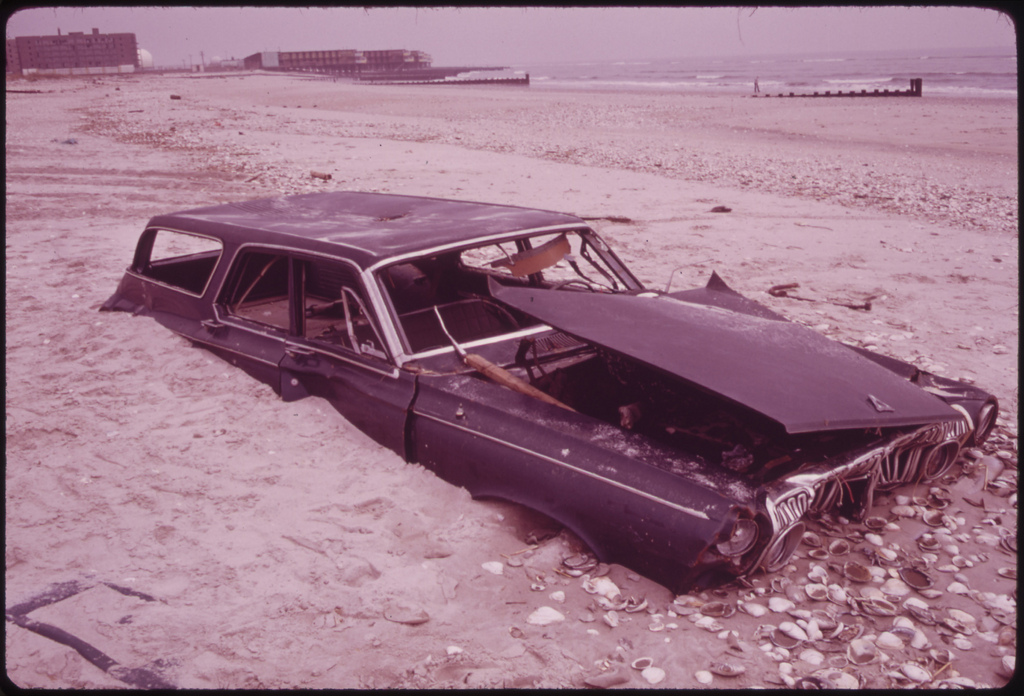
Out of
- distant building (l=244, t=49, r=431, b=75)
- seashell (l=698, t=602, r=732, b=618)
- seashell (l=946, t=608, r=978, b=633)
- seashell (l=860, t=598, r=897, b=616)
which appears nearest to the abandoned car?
seashell (l=698, t=602, r=732, b=618)

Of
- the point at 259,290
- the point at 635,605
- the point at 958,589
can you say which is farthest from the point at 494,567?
the point at 259,290

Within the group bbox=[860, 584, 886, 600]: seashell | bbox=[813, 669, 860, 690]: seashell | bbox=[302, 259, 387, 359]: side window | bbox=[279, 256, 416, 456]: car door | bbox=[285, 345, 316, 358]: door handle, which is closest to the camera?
bbox=[813, 669, 860, 690]: seashell

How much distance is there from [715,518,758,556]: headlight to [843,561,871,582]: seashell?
596mm

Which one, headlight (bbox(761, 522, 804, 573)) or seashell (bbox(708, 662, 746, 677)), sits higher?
headlight (bbox(761, 522, 804, 573))

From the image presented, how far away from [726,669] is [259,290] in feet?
12.8

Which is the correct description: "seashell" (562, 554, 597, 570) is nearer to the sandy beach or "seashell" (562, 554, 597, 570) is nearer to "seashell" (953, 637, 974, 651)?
the sandy beach

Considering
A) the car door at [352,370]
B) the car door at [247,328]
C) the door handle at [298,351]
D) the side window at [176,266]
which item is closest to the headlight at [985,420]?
the car door at [352,370]

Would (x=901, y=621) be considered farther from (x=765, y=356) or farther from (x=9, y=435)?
(x=9, y=435)

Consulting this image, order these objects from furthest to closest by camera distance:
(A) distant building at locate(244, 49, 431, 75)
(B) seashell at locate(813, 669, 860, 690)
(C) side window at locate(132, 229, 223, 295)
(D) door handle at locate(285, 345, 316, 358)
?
(A) distant building at locate(244, 49, 431, 75)
(C) side window at locate(132, 229, 223, 295)
(D) door handle at locate(285, 345, 316, 358)
(B) seashell at locate(813, 669, 860, 690)

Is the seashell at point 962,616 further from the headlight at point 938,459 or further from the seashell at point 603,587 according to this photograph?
the seashell at point 603,587

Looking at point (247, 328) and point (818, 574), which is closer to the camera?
point (818, 574)

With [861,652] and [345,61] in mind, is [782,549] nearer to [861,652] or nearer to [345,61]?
[861,652]

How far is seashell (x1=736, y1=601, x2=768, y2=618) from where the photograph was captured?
2670 millimetres

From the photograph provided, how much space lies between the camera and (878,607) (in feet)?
8.87
